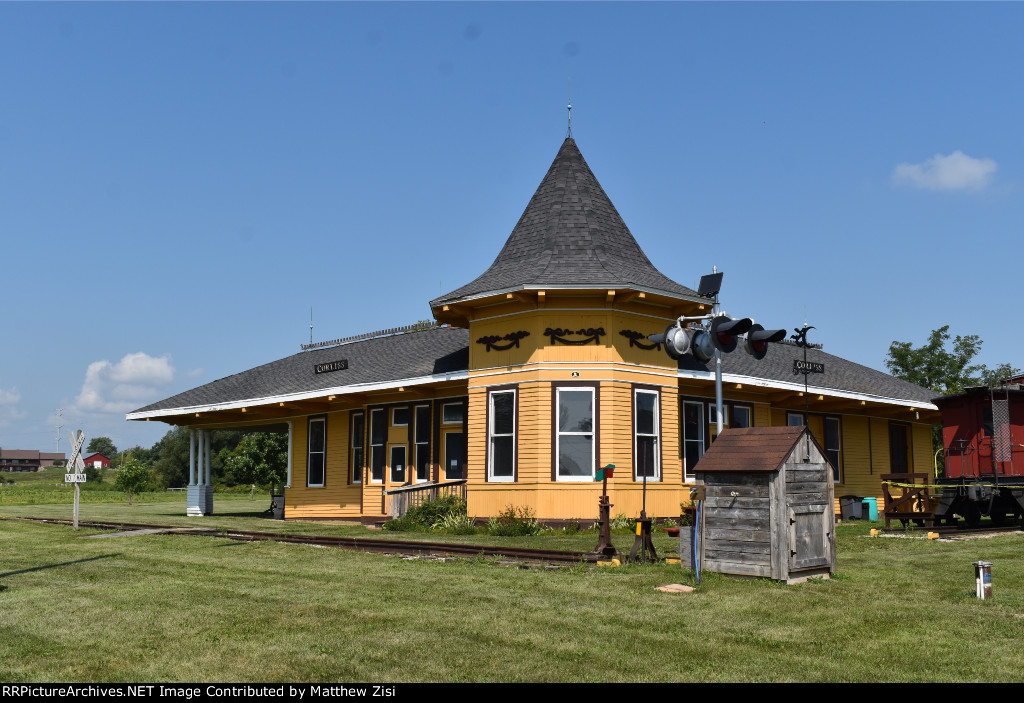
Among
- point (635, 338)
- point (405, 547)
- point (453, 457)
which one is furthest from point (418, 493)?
point (405, 547)

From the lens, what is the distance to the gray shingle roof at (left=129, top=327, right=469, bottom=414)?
26436 mm

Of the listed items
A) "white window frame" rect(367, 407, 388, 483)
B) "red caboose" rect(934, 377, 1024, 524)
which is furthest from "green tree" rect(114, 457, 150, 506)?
"red caboose" rect(934, 377, 1024, 524)

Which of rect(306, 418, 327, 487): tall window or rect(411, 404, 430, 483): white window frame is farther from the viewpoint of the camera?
rect(306, 418, 327, 487): tall window

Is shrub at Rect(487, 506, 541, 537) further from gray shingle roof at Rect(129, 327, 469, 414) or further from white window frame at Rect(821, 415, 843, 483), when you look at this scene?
white window frame at Rect(821, 415, 843, 483)

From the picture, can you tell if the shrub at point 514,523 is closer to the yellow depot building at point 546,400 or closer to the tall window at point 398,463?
the yellow depot building at point 546,400

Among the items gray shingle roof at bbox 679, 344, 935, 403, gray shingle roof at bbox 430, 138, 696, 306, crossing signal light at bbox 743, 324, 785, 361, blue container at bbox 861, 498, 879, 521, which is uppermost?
gray shingle roof at bbox 430, 138, 696, 306

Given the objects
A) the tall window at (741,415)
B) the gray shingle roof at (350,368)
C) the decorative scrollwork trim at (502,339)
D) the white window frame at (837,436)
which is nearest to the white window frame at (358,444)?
the gray shingle roof at (350,368)

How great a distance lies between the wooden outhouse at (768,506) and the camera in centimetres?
1116

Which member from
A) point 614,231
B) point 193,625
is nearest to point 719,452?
point 193,625

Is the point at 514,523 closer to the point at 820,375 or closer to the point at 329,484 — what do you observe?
the point at 329,484

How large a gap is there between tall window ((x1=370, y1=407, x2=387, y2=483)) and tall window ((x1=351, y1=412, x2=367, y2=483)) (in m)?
0.30

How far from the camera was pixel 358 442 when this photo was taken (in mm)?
28062

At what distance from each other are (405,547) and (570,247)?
31.9 ft

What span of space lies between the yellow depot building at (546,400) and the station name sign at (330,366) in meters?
0.05
